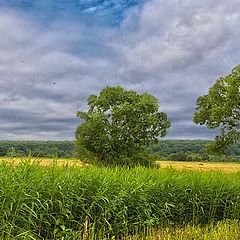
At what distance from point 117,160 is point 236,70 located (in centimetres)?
1224

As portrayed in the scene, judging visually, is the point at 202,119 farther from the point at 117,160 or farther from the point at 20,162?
the point at 20,162

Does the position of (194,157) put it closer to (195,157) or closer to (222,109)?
(195,157)

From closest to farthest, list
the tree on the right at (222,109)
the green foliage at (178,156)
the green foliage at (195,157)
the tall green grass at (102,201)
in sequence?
the tall green grass at (102,201) → the tree on the right at (222,109) → the green foliage at (178,156) → the green foliage at (195,157)

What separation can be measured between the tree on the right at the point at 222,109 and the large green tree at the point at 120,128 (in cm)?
517

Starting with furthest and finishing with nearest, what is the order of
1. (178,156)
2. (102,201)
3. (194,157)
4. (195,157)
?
(195,157) → (194,157) → (178,156) → (102,201)

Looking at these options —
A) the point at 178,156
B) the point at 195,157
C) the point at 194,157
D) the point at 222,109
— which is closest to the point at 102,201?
the point at 222,109

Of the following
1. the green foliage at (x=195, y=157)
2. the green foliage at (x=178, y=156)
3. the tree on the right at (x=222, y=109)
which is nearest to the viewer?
the tree on the right at (x=222, y=109)

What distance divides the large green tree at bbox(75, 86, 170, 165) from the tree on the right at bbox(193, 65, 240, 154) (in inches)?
203

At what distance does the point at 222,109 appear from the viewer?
28.3 metres

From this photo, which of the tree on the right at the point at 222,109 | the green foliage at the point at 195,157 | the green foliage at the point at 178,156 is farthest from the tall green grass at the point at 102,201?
the green foliage at the point at 195,157

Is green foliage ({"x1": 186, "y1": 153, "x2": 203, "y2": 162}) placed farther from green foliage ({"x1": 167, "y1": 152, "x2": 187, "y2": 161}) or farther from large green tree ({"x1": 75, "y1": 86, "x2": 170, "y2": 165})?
large green tree ({"x1": 75, "y1": 86, "x2": 170, "y2": 165})

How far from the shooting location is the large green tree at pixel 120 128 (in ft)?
110

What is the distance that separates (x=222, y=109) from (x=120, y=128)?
9864 millimetres

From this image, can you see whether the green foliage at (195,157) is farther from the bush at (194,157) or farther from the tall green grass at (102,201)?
the tall green grass at (102,201)
